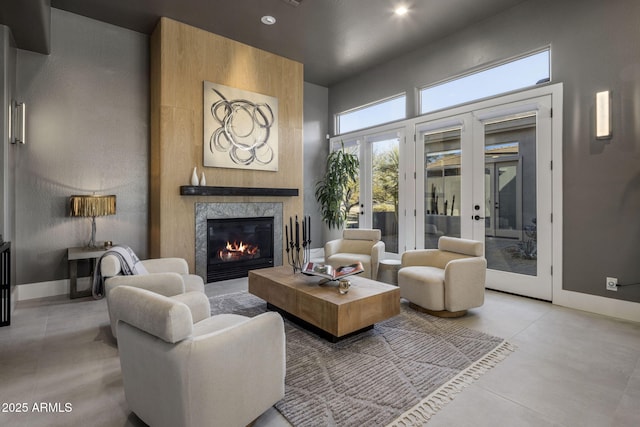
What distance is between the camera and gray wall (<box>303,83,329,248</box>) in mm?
6625

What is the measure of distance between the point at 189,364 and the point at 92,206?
11.2 feet

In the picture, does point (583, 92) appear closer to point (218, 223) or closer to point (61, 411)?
point (218, 223)

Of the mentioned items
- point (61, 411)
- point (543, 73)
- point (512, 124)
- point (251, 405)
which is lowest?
point (61, 411)

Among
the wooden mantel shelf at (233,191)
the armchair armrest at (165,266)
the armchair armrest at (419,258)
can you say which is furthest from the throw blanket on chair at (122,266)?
the armchair armrest at (419,258)

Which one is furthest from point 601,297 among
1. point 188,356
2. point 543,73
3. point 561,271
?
point 188,356

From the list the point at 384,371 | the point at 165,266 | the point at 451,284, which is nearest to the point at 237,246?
the point at 165,266

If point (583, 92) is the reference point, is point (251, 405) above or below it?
Result: below

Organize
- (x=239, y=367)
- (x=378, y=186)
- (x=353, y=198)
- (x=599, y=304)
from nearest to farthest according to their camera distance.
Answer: (x=239, y=367) < (x=599, y=304) < (x=378, y=186) < (x=353, y=198)

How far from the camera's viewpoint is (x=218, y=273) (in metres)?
4.81

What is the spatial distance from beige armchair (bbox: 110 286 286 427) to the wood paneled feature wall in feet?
9.79

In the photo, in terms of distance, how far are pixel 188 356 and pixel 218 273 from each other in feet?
11.9

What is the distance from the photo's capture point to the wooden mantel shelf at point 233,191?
14.3 ft

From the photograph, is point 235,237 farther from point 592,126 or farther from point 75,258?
point 592,126

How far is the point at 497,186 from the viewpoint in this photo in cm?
430
